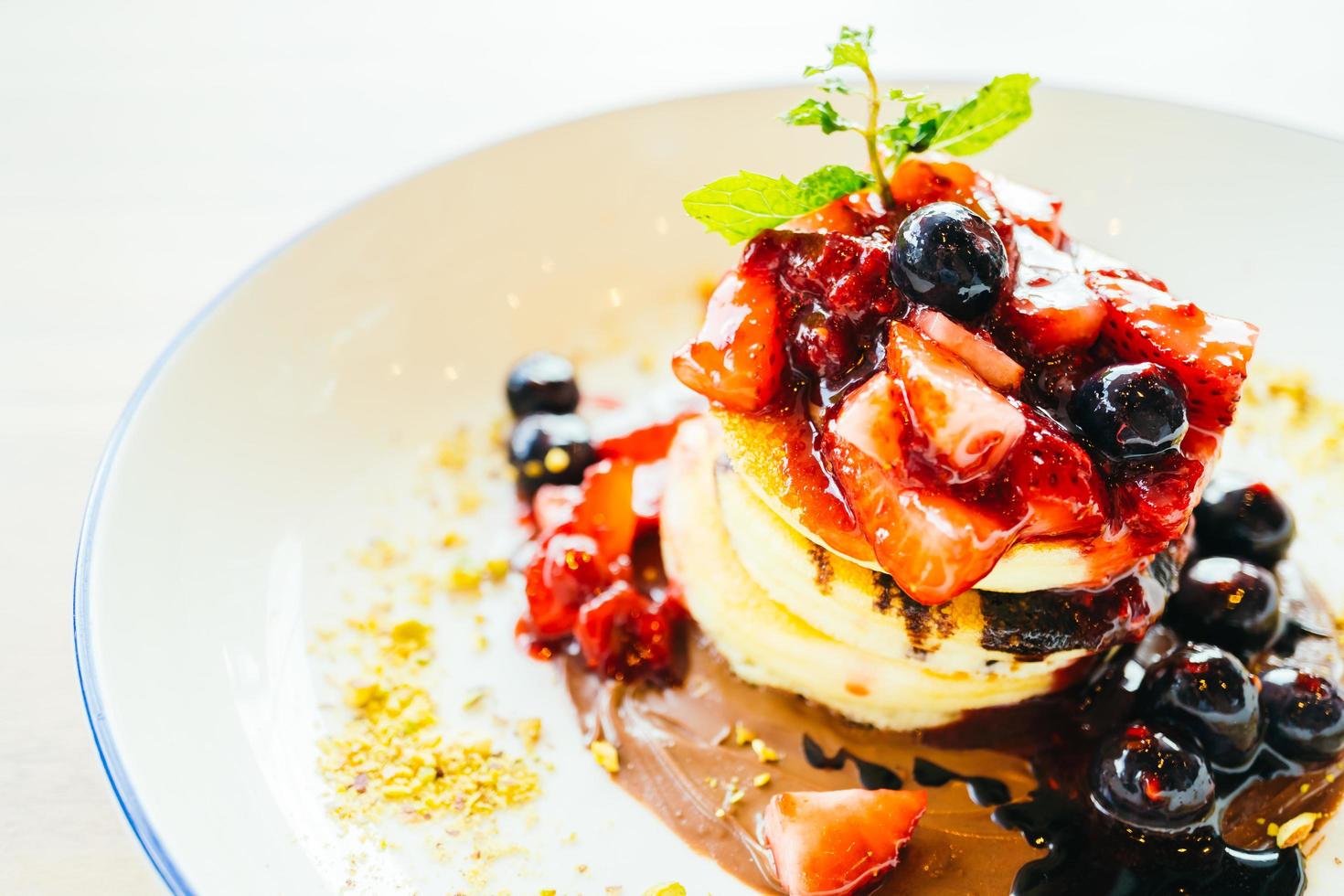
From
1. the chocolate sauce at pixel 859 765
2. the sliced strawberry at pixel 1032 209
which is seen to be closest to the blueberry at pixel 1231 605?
the chocolate sauce at pixel 859 765

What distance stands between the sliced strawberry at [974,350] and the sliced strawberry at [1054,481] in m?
0.09

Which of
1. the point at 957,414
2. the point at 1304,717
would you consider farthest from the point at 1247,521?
the point at 957,414

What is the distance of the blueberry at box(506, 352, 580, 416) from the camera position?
3.00m

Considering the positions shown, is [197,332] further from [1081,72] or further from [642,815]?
[1081,72]

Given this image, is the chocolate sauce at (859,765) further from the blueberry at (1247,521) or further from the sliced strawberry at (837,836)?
the blueberry at (1247,521)

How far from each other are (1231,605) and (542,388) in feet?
5.66

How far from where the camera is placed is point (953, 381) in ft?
6.20

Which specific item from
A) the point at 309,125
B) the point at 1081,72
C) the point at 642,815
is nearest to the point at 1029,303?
the point at 642,815

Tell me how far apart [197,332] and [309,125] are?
5.88ft

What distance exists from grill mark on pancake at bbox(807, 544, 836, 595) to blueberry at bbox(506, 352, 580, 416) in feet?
3.24

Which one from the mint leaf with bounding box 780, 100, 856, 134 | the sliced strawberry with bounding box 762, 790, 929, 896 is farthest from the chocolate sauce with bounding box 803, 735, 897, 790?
the mint leaf with bounding box 780, 100, 856, 134

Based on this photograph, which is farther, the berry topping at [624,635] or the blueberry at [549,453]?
the blueberry at [549,453]

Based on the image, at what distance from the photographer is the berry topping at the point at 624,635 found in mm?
2531

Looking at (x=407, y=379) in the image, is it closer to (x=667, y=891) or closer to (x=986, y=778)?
(x=667, y=891)
